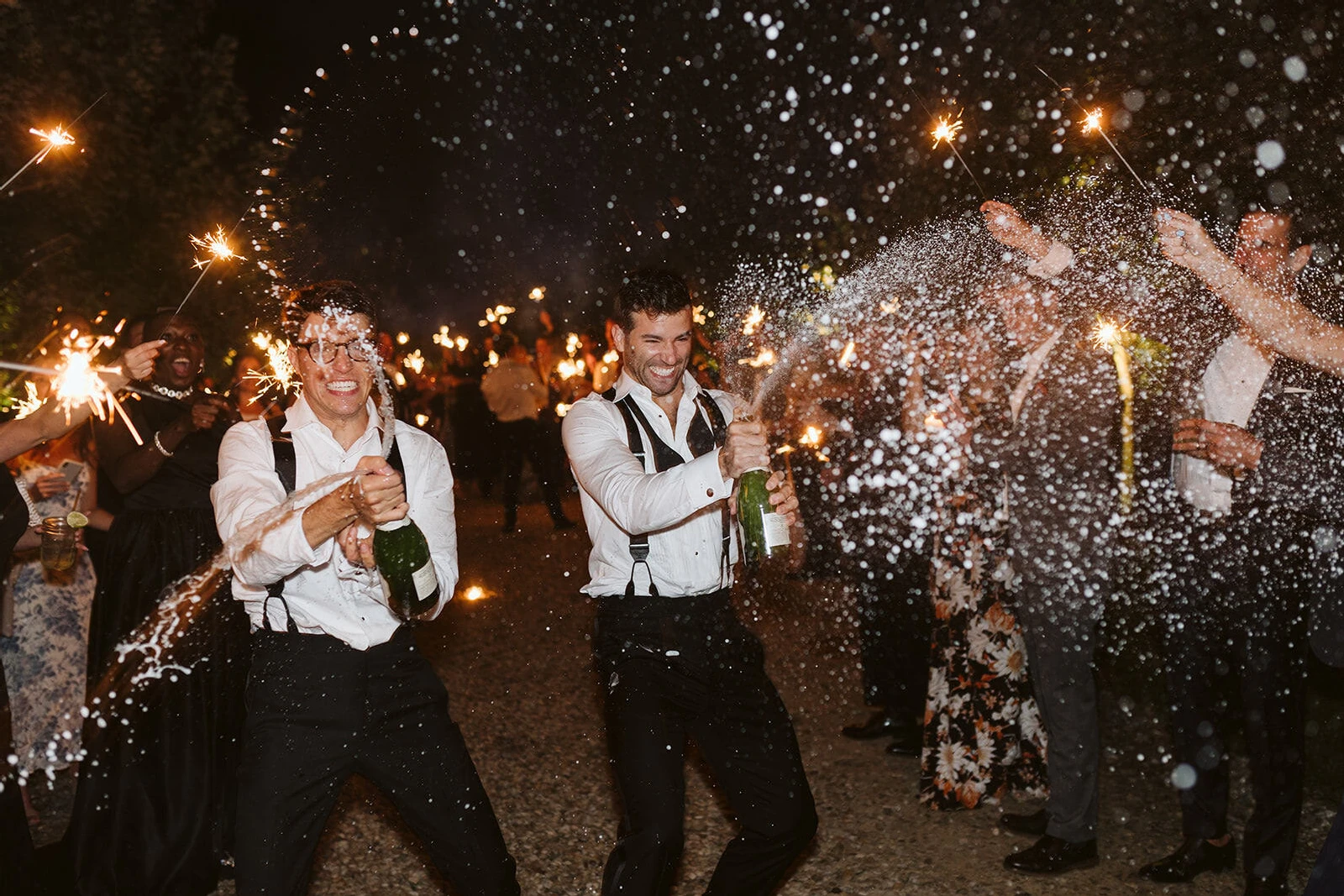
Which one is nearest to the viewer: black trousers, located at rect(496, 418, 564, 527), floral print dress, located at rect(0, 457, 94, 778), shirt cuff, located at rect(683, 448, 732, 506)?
shirt cuff, located at rect(683, 448, 732, 506)

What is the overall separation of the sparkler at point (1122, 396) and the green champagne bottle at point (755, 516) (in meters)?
1.62

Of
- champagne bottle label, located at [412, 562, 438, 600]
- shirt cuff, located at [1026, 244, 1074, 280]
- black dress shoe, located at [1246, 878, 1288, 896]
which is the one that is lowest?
black dress shoe, located at [1246, 878, 1288, 896]

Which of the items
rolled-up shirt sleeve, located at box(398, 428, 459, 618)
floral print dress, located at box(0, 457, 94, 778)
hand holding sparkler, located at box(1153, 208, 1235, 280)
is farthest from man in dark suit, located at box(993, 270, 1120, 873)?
floral print dress, located at box(0, 457, 94, 778)

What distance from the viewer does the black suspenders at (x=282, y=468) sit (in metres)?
2.90

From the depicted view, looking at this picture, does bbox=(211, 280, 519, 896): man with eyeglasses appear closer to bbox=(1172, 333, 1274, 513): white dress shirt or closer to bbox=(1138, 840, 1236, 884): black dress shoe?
bbox=(1138, 840, 1236, 884): black dress shoe

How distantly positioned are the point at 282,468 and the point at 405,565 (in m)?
0.46

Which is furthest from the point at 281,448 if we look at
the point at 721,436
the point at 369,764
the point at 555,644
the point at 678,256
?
the point at 678,256

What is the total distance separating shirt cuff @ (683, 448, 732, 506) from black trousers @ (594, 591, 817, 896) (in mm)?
506

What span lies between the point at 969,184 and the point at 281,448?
537 cm

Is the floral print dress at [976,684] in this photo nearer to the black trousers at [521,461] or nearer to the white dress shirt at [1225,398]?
the white dress shirt at [1225,398]

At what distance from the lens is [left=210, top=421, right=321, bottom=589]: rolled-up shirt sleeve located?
265cm

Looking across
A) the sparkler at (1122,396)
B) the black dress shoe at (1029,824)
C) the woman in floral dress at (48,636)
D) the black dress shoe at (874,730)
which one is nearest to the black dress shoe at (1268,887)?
the black dress shoe at (1029,824)

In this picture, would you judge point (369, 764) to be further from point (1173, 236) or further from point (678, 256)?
point (678, 256)

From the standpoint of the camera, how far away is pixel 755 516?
349cm
